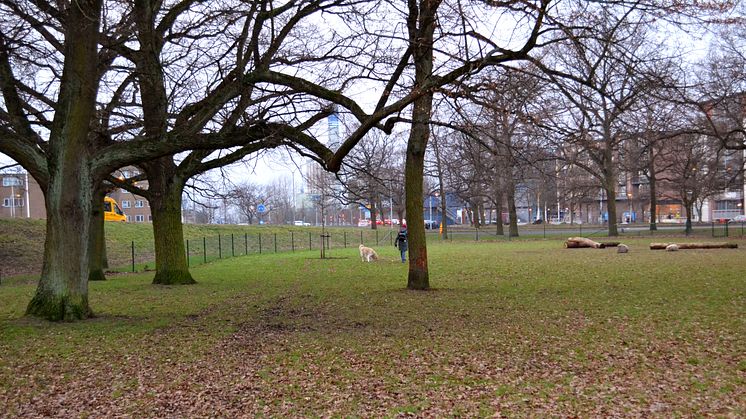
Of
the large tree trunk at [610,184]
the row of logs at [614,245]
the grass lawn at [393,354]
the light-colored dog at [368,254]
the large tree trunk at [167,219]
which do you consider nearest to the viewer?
the grass lawn at [393,354]

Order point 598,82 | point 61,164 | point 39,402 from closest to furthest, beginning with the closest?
point 39,402, point 61,164, point 598,82

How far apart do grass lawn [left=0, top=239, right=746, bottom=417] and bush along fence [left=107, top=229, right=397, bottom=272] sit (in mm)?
16042

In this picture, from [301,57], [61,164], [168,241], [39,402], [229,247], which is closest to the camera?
[39,402]

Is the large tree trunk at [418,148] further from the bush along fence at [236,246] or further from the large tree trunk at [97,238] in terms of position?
the bush along fence at [236,246]

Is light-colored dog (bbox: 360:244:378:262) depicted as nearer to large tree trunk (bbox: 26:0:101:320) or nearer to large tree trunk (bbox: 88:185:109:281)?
large tree trunk (bbox: 88:185:109:281)

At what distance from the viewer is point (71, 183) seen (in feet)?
29.9

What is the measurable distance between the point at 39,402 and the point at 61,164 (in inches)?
179

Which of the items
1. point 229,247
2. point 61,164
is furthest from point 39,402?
point 229,247

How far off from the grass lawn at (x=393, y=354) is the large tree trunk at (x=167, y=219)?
10.6 ft

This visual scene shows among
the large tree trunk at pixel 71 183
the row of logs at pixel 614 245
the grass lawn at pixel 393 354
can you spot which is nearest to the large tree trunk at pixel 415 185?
the grass lawn at pixel 393 354

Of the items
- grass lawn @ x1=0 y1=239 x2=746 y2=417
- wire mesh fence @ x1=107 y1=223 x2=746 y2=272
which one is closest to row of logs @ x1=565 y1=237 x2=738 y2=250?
wire mesh fence @ x1=107 y1=223 x2=746 y2=272

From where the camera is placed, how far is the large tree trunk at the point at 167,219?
15.9 m

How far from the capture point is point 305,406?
551 centimetres

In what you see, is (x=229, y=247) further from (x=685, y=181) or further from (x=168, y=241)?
(x=685, y=181)
